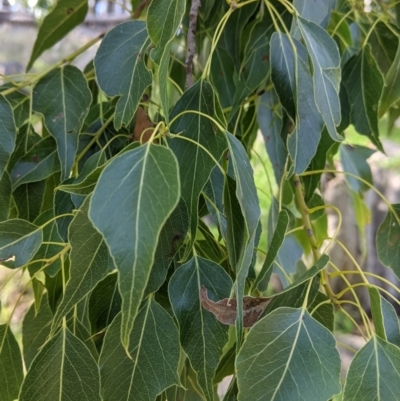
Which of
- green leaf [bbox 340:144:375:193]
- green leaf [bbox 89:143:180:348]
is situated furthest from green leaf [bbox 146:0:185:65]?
green leaf [bbox 340:144:375:193]

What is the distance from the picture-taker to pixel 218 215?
0.40m

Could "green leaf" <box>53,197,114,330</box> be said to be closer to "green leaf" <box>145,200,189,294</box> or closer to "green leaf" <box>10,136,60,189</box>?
"green leaf" <box>145,200,189,294</box>

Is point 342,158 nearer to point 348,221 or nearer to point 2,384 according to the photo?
point 2,384

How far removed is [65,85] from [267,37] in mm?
223

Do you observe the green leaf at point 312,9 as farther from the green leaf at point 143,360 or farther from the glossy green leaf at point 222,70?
the green leaf at point 143,360

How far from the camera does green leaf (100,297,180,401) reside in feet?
1.23

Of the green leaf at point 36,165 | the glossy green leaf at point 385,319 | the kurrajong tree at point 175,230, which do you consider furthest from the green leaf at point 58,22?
the glossy green leaf at point 385,319

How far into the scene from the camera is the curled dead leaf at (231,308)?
0.36m

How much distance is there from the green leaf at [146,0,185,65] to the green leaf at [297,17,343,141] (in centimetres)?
11

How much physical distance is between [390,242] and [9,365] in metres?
0.41

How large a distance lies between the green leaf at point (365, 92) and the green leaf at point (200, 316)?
0.86 ft

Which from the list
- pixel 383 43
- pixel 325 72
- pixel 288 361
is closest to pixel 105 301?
pixel 288 361

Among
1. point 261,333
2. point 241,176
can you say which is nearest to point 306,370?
point 261,333

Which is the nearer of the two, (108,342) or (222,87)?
(108,342)
